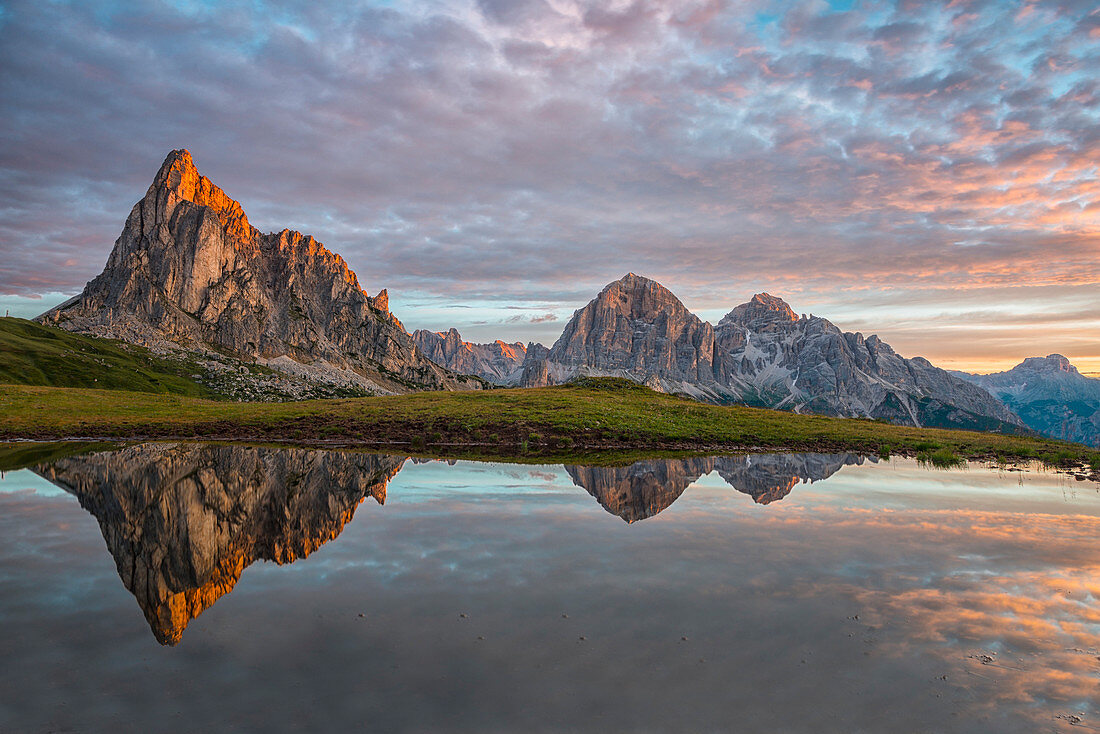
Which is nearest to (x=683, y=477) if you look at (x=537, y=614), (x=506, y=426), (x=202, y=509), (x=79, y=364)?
(x=537, y=614)

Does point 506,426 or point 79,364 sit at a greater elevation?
point 79,364

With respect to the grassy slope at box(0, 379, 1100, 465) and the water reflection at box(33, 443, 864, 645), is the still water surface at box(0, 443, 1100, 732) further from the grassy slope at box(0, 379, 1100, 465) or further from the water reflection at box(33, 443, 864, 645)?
the grassy slope at box(0, 379, 1100, 465)

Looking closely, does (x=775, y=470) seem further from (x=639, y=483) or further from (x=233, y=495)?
(x=233, y=495)

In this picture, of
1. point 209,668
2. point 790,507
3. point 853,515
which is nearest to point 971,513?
point 853,515

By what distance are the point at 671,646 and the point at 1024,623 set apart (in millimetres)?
7120

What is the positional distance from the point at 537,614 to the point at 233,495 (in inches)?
591

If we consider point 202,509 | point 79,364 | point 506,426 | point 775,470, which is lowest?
point 202,509

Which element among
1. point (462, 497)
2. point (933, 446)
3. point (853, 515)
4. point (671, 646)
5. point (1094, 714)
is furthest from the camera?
point (933, 446)

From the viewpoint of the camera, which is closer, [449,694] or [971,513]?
[449,694]

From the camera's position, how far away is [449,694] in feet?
25.2

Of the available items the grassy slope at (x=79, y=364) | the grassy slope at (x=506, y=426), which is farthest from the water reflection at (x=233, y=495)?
the grassy slope at (x=79, y=364)

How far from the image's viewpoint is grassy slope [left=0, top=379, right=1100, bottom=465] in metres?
41.7

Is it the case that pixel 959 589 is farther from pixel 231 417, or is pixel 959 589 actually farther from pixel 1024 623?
pixel 231 417

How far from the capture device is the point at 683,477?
26.9 metres
